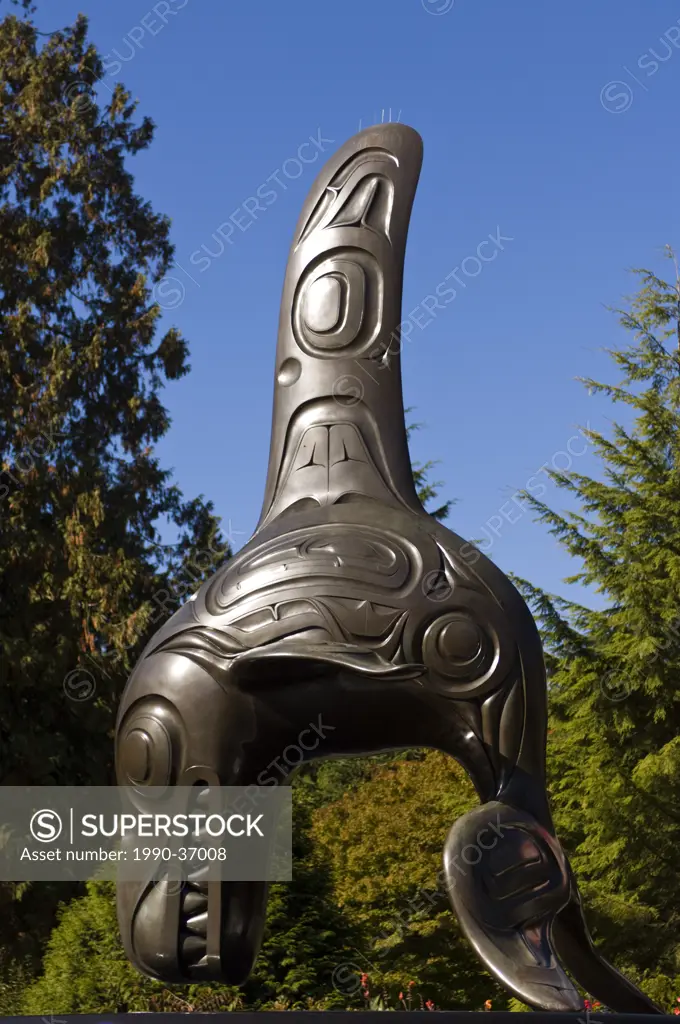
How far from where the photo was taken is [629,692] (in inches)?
485

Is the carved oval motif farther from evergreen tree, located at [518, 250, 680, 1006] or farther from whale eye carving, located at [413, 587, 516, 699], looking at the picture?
evergreen tree, located at [518, 250, 680, 1006]

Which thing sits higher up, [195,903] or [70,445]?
[70,445]

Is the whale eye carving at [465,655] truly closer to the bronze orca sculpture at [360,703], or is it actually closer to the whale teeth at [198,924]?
the bronze orca sculpture at [360,703]

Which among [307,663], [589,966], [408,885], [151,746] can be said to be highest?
[408,885]

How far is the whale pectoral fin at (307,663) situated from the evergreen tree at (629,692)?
8.61 meters

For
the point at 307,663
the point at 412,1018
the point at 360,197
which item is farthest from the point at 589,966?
the point at 360,197

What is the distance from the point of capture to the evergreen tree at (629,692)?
37.9 feet

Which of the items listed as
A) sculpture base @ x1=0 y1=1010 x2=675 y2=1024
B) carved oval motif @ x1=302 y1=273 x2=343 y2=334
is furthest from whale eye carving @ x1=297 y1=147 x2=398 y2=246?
sculpture base @ x1=0 y1=1010 x2=675 y2=1024

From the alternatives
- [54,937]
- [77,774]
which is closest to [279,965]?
[54,937]

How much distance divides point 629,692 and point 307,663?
931cm

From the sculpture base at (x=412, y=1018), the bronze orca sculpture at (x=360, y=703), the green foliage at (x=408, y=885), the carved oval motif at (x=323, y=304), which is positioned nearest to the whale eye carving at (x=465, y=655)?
the bronze orca sculpture at (x=360, y=703)

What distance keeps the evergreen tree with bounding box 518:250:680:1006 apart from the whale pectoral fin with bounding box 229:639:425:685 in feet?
28.3

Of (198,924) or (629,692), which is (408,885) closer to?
(629,692)

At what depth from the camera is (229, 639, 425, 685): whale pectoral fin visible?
375 cm
